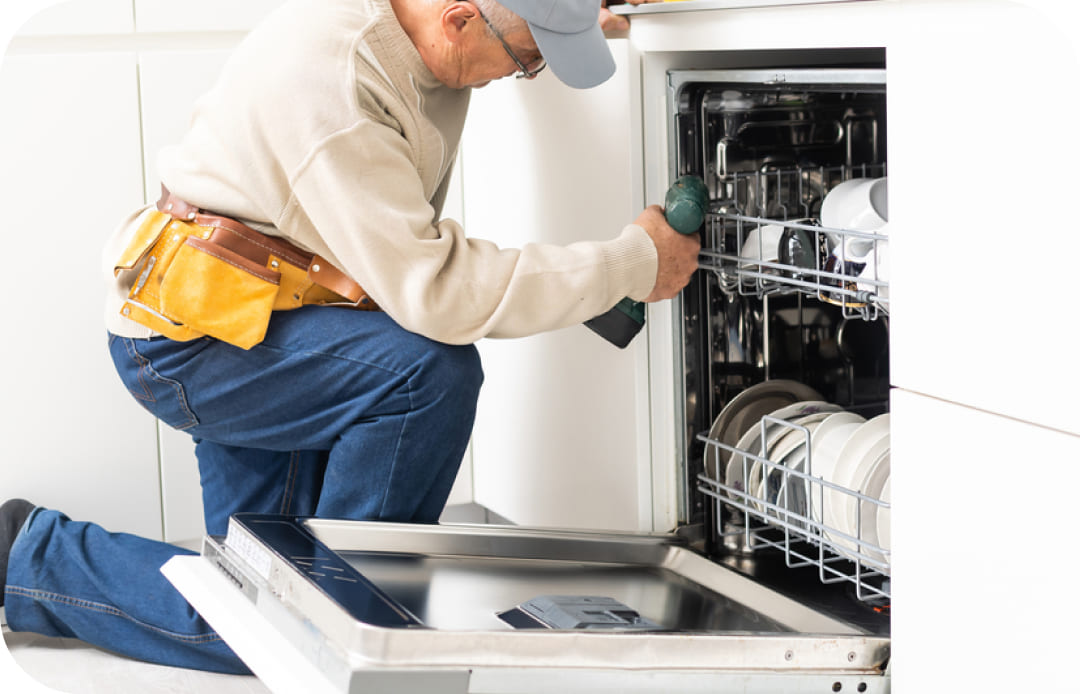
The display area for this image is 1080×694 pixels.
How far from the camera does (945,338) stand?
3.75ft

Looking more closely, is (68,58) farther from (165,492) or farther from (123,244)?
(165,492)

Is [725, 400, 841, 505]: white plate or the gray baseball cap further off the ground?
the gray baseball cap

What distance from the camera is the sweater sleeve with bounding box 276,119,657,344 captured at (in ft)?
4.82

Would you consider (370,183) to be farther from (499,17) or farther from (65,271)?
(65,271)

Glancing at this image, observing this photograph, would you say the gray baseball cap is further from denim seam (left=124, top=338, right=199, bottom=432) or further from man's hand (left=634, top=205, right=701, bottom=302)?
denim seam (left=124, top=338, right=199, bottom=432)

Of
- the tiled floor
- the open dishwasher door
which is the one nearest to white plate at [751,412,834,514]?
the open dishwasher door

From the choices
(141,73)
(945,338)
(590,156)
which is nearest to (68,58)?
(141,73)

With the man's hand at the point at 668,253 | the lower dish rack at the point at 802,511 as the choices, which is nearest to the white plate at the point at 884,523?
the lower dish rack at the point at 802,511

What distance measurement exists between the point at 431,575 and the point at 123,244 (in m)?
0.63

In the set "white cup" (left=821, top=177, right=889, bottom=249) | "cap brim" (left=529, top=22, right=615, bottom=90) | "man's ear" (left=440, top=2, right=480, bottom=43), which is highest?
"man's ear" (left=440, top=2, right=480, bottom=43)

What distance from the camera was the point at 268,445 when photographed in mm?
1765

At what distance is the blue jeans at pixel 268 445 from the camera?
5.39 ft

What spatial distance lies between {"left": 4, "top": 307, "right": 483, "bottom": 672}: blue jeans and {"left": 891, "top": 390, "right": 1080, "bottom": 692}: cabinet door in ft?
2.16

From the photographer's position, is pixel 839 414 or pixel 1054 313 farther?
pixel 839 414
